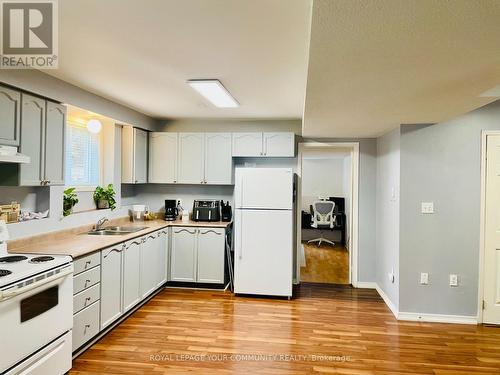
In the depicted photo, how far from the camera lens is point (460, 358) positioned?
9.14ft

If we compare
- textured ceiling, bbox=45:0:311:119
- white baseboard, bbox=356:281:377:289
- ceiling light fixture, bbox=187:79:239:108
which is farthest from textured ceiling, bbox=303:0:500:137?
white baseboard, bbox=356:281:377:289

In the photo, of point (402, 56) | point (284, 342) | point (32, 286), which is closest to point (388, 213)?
point (284, 342)

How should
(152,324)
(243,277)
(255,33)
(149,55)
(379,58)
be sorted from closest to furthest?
1. (379,58)
2. (255,33)
3. (149,55)
4. (152,324)
5. (243,277)

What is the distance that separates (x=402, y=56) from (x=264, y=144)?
3051 millimetres

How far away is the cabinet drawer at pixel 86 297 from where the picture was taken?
2.62 metres

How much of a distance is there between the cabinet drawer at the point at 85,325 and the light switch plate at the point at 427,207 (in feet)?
11.4

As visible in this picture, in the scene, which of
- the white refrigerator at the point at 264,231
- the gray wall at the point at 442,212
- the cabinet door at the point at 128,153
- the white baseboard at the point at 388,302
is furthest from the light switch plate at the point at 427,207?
the cabinet door at the point at 128,153

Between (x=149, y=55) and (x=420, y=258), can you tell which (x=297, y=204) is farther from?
(x=149, y=55)

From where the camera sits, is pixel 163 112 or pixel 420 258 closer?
pixel 420 258

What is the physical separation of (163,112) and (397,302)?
386 centimetres

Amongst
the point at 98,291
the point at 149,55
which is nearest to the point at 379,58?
the point at 149,55

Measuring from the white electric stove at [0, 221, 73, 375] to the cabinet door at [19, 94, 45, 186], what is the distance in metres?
0.45

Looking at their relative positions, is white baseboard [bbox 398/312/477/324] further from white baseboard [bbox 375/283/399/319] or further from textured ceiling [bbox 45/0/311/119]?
textured ceiling [bbox 45/0/311/119]

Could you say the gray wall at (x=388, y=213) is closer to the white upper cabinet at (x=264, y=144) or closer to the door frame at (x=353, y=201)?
the door frame at (x=353, y=201)
